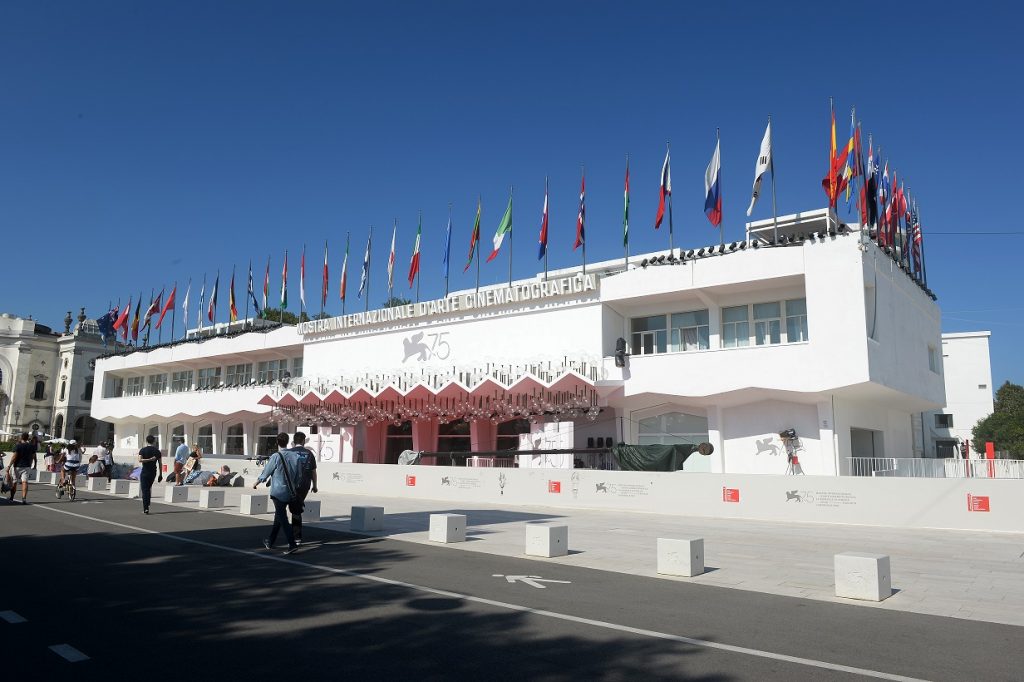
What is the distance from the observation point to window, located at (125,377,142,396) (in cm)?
5959

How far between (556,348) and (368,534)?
61.0 ft

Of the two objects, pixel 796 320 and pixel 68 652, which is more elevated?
pixel 796 320

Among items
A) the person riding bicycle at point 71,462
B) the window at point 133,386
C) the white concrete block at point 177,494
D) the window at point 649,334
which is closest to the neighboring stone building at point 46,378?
the window at point 133,386

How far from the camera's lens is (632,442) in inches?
1190

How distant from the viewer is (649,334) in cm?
3166

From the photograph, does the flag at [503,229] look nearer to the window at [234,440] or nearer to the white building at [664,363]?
the white building at [664,363]

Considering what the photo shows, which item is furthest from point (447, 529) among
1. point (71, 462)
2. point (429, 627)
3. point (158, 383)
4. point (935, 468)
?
point (158, 383)

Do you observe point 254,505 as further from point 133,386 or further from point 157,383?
point 133,386

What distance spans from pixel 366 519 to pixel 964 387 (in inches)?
2619

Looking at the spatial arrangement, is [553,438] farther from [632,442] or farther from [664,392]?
[664,392]

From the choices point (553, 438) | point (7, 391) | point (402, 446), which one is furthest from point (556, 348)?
point (7, 391)

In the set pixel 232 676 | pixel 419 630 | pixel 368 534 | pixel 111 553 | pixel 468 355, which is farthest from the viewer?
pixel 468 355

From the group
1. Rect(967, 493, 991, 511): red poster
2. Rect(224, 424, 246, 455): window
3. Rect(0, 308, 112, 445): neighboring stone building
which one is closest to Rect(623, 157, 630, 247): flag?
Rect(967, 493, 991, 511): red poster

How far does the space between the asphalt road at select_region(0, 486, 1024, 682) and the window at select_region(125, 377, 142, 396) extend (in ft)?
177
